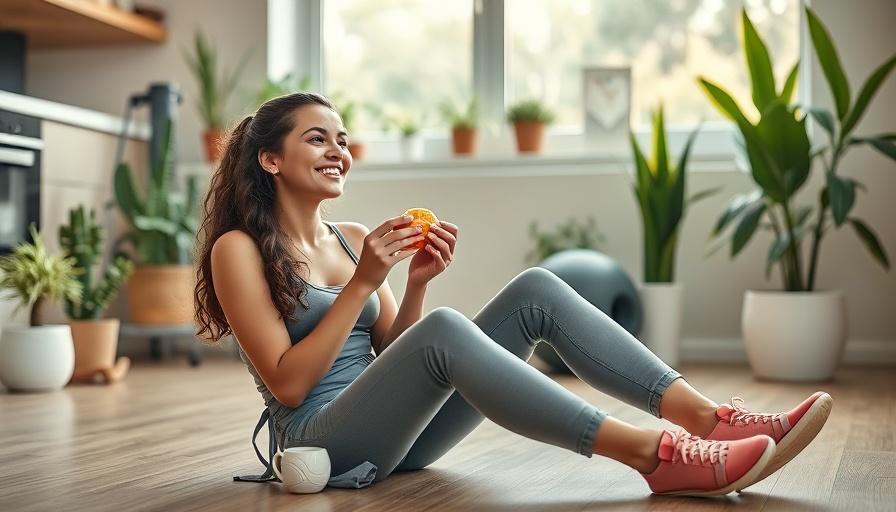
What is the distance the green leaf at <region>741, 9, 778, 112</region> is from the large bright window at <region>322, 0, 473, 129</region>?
1593 millimetres

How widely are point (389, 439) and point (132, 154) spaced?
3579 millimetres

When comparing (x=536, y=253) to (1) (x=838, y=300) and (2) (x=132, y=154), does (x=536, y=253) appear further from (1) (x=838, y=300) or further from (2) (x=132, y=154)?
(2) (x=132, y=154)

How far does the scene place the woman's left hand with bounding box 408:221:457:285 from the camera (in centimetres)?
181

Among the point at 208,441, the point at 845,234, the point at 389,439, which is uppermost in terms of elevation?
the point at 845,234

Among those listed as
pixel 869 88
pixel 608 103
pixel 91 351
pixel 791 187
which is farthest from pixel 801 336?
pixel 91 351

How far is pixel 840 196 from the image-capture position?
11.8 feet

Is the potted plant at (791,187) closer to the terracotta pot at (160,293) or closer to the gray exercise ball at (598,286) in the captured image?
the gray exercise ball at (598,286)

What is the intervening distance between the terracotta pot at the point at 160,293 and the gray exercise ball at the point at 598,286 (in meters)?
1.57

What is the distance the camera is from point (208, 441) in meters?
2.51

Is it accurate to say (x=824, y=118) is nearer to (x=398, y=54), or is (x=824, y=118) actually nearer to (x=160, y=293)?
(x=398, y=54)

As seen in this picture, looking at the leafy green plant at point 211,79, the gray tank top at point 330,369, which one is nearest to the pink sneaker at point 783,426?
the gray tank top at point 330,369

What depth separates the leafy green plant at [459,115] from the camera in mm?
4820

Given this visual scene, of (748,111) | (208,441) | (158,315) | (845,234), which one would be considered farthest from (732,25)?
(208,441)

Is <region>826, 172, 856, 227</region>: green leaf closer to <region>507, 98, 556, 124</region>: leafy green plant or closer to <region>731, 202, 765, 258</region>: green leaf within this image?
<region>731, 202, 765, 258</region>: green leaf
